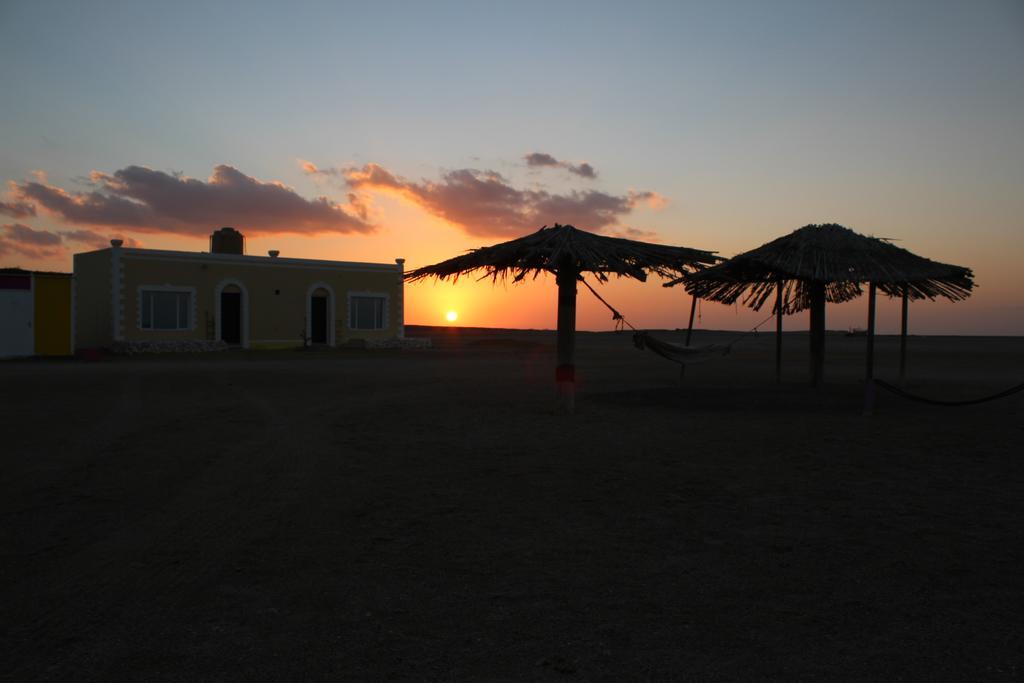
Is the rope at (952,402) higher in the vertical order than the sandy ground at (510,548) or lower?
higher

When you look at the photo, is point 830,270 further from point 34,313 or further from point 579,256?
point 34,313

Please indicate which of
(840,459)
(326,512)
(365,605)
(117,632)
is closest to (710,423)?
(840,459)

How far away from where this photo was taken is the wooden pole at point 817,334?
13.6 meters

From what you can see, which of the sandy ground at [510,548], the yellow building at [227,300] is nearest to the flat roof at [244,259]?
the yellow building at [227,300]

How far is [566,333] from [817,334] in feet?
18.3

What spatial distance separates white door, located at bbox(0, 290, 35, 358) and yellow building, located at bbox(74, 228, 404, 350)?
2414mm

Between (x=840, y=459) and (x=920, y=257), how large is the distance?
282 inches

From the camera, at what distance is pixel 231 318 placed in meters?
26.9

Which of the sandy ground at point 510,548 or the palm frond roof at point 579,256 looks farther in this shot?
the palm frond roof at point 579,256

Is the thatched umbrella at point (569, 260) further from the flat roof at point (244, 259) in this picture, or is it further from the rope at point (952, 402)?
the flat roof at point (244, 259)

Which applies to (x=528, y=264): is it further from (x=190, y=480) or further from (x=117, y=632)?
(x=117, y=632)

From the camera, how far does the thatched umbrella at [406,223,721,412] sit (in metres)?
10.1

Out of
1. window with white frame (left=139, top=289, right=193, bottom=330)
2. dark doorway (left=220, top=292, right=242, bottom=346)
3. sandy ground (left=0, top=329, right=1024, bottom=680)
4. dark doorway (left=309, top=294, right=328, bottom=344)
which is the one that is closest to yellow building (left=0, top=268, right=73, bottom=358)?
window with white frame (left=139, top=289, right=193, bottom=330)

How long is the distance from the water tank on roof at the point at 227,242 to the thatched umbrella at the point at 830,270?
1891 centimetres
